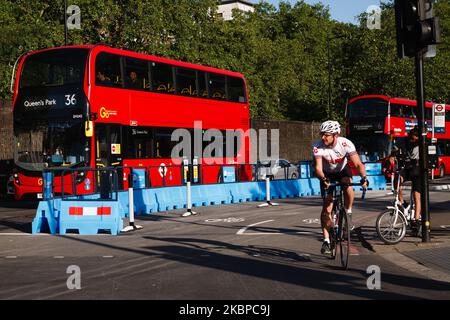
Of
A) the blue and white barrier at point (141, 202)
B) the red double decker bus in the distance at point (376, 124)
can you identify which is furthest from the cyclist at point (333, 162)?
the red double decker bus in the distance at point (376, 124)

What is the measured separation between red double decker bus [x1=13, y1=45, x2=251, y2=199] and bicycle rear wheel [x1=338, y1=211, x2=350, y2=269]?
1060 centimetres

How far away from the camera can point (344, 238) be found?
26.9 feet

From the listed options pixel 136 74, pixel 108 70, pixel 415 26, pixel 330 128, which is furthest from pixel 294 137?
pixel 330 128

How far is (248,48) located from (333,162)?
133 ft

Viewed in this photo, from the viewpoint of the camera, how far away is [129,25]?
37.2 metres

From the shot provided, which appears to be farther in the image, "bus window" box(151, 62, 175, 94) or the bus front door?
"bus window" box(151, 62, 175, 94)

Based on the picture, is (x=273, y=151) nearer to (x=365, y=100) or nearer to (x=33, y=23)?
(x=365, y=100)

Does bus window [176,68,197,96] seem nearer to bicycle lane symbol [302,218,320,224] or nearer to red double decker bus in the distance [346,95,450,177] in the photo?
bicycle lane symbol [302,218,320,224]

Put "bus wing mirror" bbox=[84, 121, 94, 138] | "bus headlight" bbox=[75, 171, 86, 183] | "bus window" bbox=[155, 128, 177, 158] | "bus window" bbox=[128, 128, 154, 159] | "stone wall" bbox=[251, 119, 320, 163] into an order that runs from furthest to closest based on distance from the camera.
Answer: "stone wall" bbox=[251, 119, 320, 163]
"bus window" bbox=[155, 128, 177, 158]
"bus window" bbox=[128, 128, 154, 159]
"bus wing mirror" bbox=[84, 121, 94, 138]
"bus headlight" bbox=[75, 171, 86, 183]

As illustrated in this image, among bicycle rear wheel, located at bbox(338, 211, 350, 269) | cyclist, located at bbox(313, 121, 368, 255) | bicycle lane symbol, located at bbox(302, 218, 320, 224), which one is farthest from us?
bicycle lane symbol, located at bbox(302, 218, 320, 224)

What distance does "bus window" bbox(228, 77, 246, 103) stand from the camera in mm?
25172

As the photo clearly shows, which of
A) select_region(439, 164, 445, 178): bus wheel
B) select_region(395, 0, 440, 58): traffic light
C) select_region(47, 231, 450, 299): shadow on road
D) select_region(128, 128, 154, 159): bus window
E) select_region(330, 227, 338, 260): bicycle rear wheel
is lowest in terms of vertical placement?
select_region(47, 231, 450, 299): shadow on road

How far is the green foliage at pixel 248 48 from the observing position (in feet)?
117

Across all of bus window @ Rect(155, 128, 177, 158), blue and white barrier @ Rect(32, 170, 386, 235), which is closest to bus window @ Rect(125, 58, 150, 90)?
bus window @ Rect(155, 128, 177, 158)
